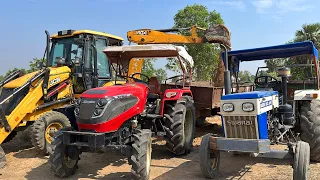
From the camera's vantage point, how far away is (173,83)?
8359mm

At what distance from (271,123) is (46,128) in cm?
461

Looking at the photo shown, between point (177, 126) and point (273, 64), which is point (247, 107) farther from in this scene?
point (273, 64)

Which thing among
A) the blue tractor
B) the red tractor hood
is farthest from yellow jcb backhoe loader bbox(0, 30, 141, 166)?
the blue tractor

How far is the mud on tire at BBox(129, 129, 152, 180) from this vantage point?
501 cm

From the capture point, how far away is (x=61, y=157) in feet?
17.7

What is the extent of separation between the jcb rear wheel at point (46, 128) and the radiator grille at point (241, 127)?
3583mm

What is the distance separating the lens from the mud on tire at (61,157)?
537 cm

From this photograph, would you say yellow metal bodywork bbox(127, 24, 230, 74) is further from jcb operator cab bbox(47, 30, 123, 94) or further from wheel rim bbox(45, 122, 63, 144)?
wheel rim bbox(45, 122, 63, 144)

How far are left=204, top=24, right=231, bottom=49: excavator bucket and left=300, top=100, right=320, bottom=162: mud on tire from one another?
362 cm

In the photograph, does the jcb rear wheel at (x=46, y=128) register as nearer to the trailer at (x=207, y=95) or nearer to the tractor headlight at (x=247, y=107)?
the trailer at (x=207, y=95)

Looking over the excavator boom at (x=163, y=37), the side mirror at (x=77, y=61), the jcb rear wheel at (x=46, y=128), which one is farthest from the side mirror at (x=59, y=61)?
the excavator boom at (x=163, y=37)

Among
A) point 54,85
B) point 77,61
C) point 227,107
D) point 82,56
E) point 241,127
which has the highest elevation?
point 82,56

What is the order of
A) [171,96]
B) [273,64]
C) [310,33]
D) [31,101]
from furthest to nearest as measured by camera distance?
[310,33] < [273,64] < [31,101] < [171,96]

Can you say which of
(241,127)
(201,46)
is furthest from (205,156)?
(201,46)
